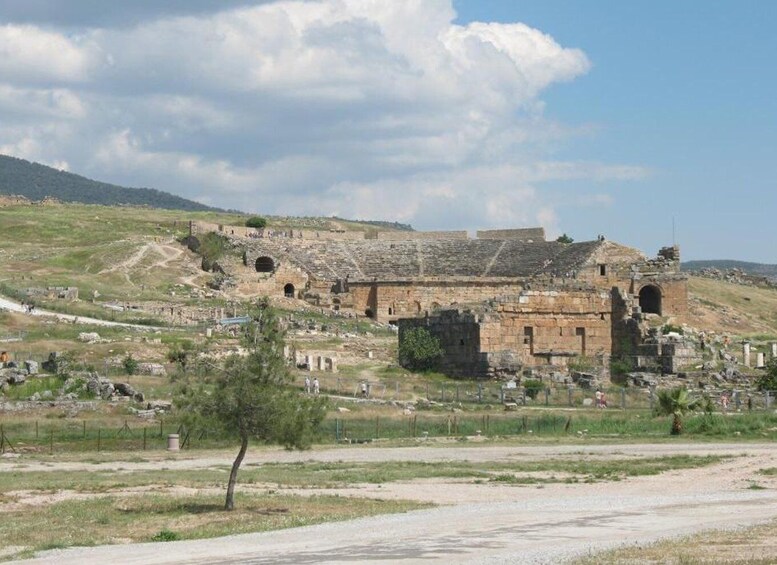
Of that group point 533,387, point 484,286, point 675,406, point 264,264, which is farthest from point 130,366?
point 264,264

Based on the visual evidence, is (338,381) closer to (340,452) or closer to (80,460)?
(340,452)

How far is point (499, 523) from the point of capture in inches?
815

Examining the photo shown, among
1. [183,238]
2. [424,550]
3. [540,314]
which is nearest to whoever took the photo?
[424,550]

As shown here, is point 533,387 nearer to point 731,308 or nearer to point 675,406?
point 675,406

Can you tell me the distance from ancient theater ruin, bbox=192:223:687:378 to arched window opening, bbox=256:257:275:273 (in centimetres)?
8

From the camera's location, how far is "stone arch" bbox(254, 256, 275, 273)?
77312 millimetres

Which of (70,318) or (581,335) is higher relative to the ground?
(70,318)

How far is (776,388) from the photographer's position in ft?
151

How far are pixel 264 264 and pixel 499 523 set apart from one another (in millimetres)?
58008

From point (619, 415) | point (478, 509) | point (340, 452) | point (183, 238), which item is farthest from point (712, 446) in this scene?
point (183, 238)

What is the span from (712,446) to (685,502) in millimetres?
12061

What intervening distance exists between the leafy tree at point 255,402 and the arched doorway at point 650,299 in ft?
149

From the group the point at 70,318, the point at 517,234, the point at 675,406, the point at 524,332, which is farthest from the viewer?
the point at 517,234

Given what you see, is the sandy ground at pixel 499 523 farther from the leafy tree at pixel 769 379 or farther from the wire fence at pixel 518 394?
the leafy tree at pixel 769 379
